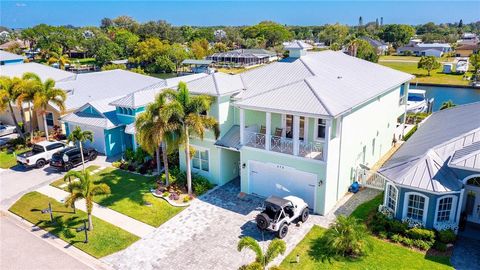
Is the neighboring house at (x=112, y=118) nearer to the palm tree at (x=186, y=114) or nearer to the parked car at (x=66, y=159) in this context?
the parked car at (x=66, y=159)

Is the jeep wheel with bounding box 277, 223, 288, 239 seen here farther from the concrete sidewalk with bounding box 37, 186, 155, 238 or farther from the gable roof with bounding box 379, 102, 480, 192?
the concrete sidewalk with bounding box 37, 186, 155, 238

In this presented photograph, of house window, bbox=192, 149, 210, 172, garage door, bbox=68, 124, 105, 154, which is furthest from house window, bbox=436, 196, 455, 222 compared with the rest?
garage door, bbox=68, 124, 105, 154

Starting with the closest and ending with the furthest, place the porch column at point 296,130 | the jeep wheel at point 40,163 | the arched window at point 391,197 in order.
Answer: the arched window at point 391,197, the porch column at point 296,130, the jeep wheel at point 40,163

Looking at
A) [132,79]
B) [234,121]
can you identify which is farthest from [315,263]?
[132,79]

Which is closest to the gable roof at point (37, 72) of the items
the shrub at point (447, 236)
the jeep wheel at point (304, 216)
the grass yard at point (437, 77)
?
the jeep wheel at point (304, 216)

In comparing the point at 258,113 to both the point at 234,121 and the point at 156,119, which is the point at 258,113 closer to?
the point at 234,121
